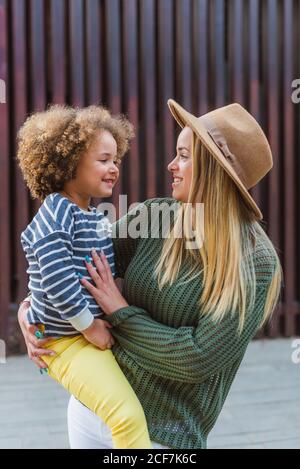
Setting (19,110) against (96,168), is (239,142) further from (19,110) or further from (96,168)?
(19,110)

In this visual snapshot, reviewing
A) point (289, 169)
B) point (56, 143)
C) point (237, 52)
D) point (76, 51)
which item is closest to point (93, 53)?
point (76, 51)

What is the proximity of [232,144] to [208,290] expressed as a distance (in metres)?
0.39

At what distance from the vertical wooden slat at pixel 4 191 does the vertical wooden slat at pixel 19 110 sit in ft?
0.21

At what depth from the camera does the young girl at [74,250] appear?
1.74 meters

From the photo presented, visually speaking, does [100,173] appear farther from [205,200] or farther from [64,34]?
[64,34]

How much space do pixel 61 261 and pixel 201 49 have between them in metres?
4.07

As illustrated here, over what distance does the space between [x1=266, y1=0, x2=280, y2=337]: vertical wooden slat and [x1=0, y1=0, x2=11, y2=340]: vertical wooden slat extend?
2066mm

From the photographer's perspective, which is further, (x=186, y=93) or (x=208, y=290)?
(x=186, y=93)

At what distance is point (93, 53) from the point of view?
5.29 m

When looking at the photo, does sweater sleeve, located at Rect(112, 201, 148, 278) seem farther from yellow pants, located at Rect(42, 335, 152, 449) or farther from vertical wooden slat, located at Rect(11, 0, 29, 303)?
vertical wooden slat, located at Rect(11, 0, 29, 303)

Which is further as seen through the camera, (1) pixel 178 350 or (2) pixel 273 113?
(2) pixel 273 113

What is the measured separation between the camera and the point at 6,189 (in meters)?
5.25

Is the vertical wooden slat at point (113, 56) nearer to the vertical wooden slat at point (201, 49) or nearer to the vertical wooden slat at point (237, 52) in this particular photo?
the vertical wooden slat at point (201, 49)

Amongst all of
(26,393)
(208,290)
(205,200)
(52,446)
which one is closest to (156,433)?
(208,290)
